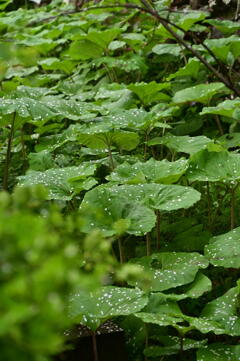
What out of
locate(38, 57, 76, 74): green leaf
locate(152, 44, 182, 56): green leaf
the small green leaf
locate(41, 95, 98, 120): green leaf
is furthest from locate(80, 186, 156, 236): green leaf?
locate(38, 57, 76, 74): green leaf

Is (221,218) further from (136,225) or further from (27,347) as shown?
(27,347)

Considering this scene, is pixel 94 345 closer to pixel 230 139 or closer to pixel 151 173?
pixel 151 173

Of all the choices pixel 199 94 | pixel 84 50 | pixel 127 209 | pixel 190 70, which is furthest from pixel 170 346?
pixel 84 50

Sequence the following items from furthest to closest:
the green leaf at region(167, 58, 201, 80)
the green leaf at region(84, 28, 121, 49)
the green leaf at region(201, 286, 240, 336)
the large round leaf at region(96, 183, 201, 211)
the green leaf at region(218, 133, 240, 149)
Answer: the green leaf at region(84, 28, 121, 49), the green leaf at region(167, 58, 201, 80), the green leaf at region(218, 133, 240, 149), the large round leaf at region(96, 183, 201, 211), the green leaf at region(201, 286, 240, 336)

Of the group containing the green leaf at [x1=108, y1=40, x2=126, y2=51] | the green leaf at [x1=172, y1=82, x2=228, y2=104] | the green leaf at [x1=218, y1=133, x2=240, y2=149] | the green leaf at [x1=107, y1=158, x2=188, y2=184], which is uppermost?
the green leaf at [x1=107, y1=158, x2=188, y2=184]

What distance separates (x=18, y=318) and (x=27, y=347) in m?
0.03

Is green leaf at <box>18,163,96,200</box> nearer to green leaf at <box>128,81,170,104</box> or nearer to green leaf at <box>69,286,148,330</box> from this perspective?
green leaf at <box>69,286,148,330</box>

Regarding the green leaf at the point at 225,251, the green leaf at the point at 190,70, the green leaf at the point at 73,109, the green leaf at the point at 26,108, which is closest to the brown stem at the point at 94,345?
the green leaf at the point at 225,251

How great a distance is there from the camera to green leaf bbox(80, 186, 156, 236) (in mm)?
1743

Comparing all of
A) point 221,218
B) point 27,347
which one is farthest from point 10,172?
point 27,347

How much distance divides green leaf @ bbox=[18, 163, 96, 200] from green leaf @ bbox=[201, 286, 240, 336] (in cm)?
66

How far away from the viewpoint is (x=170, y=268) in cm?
178

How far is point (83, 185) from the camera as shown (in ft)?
6.80

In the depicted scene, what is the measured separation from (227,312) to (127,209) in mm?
457
